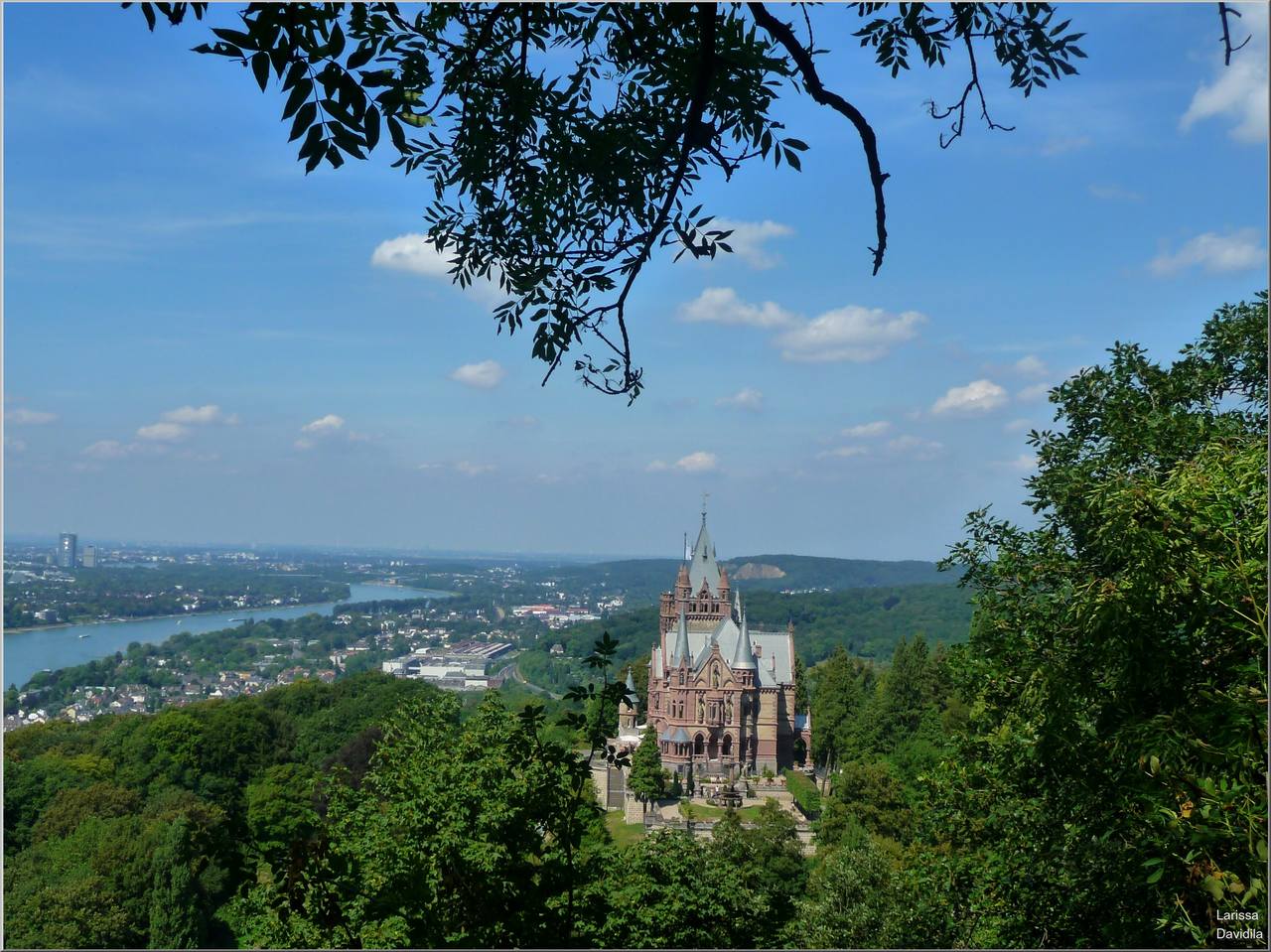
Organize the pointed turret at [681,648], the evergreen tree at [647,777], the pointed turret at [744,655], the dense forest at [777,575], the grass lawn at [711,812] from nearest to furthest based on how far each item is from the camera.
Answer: the evergreen tree at [647,777]
the dense forest at [777,575]
the grass lawn at [711,812]
the pointed turret at [681,648]
the pointed turret at [744,655]

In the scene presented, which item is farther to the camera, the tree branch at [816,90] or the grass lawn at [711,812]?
the grass lawn at [711,812]

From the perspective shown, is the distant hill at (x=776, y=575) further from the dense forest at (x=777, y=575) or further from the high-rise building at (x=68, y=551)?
the high-rise building at (x=68, y=551)

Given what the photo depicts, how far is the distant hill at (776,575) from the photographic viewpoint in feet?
94.5

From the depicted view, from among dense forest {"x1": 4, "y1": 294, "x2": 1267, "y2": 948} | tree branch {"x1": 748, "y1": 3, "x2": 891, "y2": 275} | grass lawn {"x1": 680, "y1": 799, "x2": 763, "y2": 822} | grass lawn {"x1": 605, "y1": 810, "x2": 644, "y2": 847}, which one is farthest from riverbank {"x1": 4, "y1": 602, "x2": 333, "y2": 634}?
grass lawn {"x1": 680, "y1": 799, "x2": 763, "y2": 822}

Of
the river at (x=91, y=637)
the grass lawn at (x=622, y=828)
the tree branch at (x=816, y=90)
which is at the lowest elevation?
the grass lawn at (x=622, y=828)

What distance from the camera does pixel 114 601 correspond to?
1944 centimetres

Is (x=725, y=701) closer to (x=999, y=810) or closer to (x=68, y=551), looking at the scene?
Result: (x=68, y=551)

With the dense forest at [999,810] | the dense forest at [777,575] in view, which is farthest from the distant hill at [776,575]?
the dense forest at [999,810]

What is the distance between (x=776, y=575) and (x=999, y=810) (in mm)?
30761

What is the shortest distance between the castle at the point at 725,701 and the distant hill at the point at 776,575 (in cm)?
219

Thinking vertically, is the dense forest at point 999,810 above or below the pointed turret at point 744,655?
above

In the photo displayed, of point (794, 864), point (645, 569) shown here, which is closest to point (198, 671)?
point (645, 569)

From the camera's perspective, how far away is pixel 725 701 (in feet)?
136

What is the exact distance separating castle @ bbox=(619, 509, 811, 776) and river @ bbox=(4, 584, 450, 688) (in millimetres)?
11960
